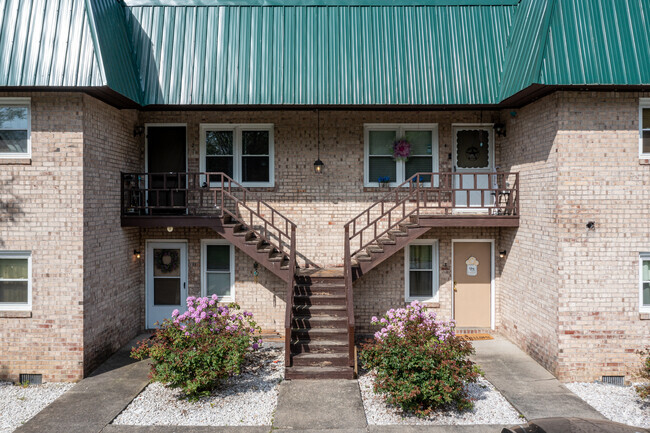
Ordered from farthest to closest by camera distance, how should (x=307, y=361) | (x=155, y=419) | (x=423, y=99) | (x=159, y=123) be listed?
(x=159, y=123), (x=423, y=99), (x=307, y=361), (x=155, y=419)

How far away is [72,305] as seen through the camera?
28.5 feet

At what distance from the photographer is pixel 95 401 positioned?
7719mm

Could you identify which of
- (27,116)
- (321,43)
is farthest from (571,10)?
(27,116)

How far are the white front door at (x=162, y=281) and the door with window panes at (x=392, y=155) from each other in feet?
18.2

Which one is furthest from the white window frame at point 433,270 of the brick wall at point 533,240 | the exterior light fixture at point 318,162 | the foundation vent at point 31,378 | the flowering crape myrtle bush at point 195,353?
the foundation vent at point 31,378

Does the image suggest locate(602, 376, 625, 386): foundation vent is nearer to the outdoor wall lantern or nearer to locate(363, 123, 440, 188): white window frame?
locate(363, 123, 440, 188): white window frame

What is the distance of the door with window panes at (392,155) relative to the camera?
37.8ft

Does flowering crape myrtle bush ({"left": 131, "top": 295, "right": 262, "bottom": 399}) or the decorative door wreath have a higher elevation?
the decorative door wreath

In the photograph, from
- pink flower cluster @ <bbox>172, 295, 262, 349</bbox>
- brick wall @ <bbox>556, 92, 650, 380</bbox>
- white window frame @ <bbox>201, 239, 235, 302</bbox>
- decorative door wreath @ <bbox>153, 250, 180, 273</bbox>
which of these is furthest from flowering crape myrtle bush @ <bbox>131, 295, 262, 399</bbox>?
brick wall @ <bbox>556, 92, 650, 380</bbox>

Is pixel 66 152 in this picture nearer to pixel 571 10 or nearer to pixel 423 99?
pixel 423 99

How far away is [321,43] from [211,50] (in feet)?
8.65

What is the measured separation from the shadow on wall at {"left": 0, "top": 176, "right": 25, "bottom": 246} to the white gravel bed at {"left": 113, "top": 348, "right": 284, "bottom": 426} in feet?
14.0

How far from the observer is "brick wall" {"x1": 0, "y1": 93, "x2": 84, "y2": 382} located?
28.5 feet

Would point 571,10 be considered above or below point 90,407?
above
